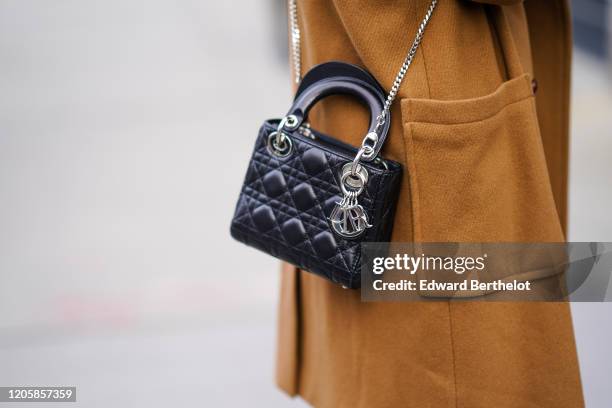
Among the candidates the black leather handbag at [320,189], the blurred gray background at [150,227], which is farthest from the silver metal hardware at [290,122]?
the blurred gray background at [150,227]

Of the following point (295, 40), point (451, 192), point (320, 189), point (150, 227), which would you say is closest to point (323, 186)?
point (320, 189)

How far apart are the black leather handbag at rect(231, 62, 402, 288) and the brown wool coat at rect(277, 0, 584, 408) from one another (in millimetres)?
50

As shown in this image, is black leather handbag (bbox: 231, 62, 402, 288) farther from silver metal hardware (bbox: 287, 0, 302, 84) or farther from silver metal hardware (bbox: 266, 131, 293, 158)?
silver metal hardware (bbox: 287, 0, 302, 84)

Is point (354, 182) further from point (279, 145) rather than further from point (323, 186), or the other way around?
point (279, 145)

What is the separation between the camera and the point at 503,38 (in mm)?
1316

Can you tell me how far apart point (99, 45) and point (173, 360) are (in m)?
5.39

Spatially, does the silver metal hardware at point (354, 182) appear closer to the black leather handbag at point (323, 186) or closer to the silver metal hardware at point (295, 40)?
→ the black leather handbag at point (323, 186)

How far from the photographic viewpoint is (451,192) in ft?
4.08

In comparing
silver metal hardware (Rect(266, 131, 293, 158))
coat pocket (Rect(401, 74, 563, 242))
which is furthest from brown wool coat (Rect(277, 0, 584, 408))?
silver metal hardware (Rect(266, 131, 293, 158))

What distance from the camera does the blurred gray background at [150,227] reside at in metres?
2.76

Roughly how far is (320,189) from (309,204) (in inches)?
1.4

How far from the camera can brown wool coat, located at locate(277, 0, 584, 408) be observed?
48.5 inches

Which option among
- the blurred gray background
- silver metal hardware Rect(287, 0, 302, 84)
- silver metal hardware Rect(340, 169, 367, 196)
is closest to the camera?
silver metal hardware Rect(340, 169, 367, 196)

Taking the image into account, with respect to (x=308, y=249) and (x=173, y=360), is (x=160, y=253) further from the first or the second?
(x=308, y=249)
